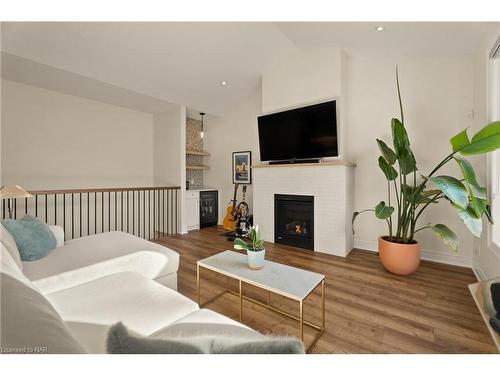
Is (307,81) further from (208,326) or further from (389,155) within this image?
(208,326)

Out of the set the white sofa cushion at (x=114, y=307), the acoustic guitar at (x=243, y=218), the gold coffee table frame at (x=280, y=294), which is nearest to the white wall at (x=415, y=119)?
the acoustic guitar at (x=243, y=218)

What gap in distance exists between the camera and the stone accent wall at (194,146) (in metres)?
4.90

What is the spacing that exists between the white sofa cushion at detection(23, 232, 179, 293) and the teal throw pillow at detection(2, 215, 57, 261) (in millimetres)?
59

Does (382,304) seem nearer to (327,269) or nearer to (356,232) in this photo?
(327,269)

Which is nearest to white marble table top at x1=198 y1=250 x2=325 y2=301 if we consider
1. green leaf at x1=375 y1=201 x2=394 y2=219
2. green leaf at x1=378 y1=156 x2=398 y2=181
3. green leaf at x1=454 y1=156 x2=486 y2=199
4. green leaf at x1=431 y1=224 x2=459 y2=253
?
green leaf at x1=375 y1=201 x2=394 y2=219

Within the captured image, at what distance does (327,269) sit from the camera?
95.7 inches

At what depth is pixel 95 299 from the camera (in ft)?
3.62

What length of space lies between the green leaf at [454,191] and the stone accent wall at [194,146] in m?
4.33

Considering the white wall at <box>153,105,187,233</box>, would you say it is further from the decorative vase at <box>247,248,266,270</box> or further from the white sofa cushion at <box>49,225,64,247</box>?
the decorative vase at <box>247,248,266,270</box>

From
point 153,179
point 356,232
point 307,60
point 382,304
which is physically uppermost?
point 307,60

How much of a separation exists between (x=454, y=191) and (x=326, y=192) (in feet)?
4.55

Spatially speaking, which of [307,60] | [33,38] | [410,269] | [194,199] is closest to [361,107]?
[307,60]

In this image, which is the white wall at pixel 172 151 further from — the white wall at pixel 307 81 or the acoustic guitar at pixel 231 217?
the white wall at pixel 307 81
